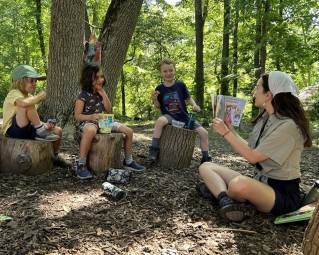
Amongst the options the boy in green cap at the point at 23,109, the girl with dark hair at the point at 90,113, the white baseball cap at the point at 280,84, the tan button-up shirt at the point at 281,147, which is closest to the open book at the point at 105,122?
the girl with dark hair at the point at 90,113

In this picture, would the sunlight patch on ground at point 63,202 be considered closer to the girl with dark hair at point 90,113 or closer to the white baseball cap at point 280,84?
the girl with dark hair at point 90,113

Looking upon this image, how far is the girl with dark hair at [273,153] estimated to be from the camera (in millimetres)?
3408

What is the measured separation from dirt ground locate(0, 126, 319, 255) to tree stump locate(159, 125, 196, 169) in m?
0.73

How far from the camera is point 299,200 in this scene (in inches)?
145

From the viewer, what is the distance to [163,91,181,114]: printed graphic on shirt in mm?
5609

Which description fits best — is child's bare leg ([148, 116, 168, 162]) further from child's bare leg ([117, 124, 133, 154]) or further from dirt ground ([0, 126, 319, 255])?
dirt ground ([0, 126, 319, 255])

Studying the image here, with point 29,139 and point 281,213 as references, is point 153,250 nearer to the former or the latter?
point 281,213

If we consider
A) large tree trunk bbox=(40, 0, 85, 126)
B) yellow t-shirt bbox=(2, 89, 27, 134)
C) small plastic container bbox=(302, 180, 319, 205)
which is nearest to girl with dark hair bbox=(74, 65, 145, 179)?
yellow t-shirt bbox=(2, 89, 27, 134)

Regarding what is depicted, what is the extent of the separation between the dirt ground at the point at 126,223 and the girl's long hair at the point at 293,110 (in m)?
0.86

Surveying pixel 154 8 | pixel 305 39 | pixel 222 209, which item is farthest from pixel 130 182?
pixel 154 8

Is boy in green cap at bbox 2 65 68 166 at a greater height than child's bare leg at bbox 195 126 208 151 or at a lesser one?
greater

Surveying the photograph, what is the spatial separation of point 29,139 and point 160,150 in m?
1.76

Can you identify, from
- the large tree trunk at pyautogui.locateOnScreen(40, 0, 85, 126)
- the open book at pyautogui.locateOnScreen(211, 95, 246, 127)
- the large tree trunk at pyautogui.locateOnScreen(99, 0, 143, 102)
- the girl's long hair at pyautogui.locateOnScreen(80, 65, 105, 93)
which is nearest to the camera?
the open book at pyautogui.locateOnScreen(211, 95, 246, 127)

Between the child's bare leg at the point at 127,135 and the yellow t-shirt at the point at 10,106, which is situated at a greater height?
the yellow t-shirt at the point at 10,106
